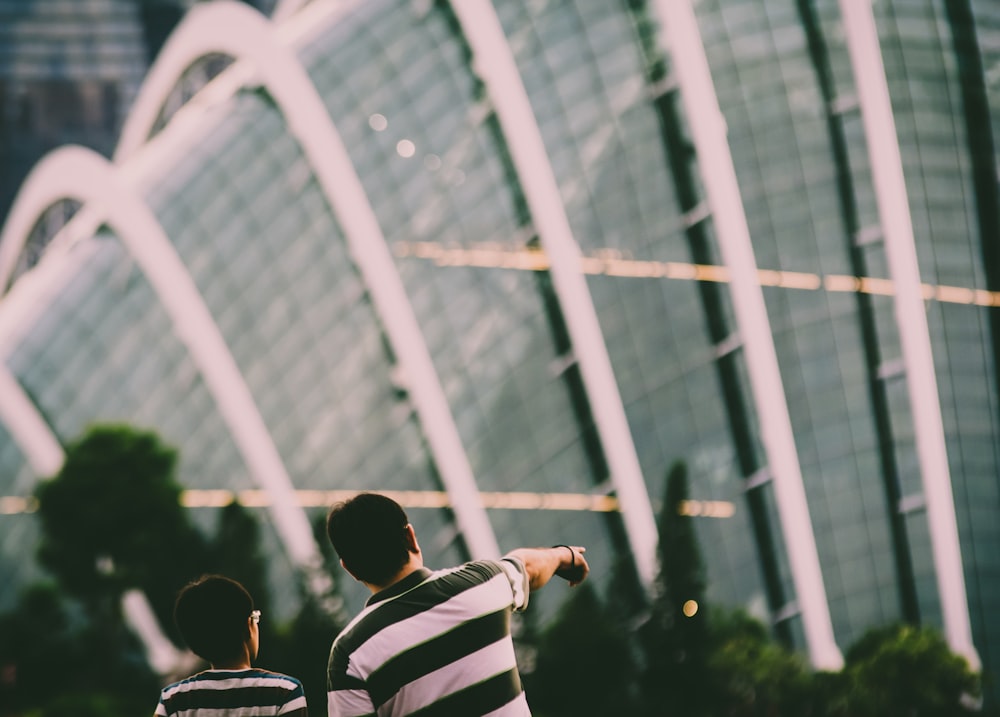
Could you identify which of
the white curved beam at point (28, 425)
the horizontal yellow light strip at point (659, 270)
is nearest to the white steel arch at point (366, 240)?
the horizontal yellow light strip at point (659, 270)

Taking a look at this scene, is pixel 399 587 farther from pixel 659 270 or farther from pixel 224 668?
pixel 659 270

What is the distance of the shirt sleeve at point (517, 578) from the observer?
315 cm

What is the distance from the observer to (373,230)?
26.4 metres

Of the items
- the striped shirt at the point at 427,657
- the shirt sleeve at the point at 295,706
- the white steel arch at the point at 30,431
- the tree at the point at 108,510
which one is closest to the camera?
the striped shirt at the point at 427,657

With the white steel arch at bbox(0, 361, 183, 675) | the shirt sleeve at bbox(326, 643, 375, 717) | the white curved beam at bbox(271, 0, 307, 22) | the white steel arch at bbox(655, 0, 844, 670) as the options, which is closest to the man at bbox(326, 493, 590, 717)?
the shirt sleeve at bbox(326, 643, 375, 717)

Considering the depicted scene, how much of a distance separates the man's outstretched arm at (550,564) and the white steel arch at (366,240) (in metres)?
23.2

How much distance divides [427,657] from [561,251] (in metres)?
22.8

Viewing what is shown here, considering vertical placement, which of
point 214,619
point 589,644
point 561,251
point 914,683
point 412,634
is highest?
point 561,251

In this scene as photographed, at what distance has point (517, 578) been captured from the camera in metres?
3.20

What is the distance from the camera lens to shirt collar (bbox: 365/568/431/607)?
2997 millimetres

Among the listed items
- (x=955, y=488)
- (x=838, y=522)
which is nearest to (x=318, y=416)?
(x=838, y=522)

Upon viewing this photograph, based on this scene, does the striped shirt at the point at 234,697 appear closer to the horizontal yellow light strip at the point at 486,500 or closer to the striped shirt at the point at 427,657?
the striped shirt at the point at 427,657

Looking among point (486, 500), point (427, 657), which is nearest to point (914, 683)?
point (486, 500)

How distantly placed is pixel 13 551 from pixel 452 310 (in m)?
17.0
